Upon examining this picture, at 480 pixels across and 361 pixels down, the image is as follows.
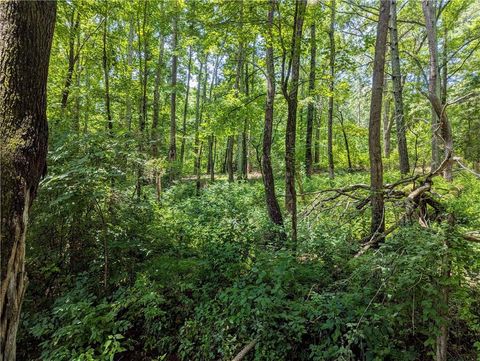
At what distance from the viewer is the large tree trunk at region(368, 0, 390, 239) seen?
4.32m

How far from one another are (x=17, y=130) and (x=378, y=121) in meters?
4.54

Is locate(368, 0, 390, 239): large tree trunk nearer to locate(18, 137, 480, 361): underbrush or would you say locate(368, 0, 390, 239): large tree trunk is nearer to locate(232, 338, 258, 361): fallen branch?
locate(18, 137, 480, 361): underbrush

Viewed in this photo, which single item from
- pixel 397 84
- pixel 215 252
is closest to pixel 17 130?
pixel 215 252

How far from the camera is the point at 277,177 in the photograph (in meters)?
12.7

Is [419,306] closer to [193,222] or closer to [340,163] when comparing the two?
[193,222]

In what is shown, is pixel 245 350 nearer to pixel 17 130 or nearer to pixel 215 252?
pixel 215 252

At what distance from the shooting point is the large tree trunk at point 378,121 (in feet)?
14.2

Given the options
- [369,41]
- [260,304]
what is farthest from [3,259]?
[369,41]

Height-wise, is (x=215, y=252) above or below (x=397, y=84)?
below

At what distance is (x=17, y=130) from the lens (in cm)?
214

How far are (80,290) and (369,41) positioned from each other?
737 centimetres

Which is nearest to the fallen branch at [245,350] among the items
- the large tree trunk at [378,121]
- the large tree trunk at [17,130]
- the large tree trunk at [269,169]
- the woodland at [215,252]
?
the woodland at [215,252]

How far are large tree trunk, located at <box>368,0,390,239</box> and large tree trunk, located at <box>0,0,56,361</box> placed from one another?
Answer: 4263mm

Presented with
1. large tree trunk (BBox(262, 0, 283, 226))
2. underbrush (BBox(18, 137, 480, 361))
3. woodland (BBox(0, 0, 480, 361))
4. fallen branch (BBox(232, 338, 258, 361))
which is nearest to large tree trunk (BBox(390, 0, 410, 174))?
woodland (BBox(0, 0, 480, 361))
